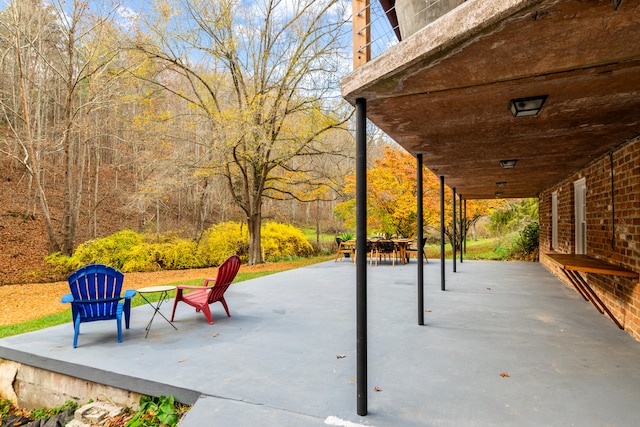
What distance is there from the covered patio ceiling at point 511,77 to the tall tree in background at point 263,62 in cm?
708

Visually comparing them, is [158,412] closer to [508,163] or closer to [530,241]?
[508,163]

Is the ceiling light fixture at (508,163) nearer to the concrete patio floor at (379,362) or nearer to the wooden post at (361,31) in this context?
the concrete patio floor at (379,362)

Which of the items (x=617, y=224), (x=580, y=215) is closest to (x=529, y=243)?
(x=580, y=215)

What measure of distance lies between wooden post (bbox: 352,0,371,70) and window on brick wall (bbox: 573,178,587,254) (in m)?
4.90

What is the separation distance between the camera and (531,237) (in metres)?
12.3

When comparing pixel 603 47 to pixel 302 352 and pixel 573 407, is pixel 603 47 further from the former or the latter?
pixel 302 352

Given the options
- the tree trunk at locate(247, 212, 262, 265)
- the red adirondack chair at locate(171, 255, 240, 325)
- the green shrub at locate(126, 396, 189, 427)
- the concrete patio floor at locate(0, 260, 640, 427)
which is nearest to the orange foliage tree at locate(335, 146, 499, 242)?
the tree trunk at locate(247, 212, 262, 265)

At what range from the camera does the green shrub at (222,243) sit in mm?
12961

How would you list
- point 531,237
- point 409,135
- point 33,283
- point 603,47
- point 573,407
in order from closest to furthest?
point 603,47 → point 573,407 → point 409,135 → point 33,283 → point 531,237

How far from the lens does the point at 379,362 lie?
119 inches

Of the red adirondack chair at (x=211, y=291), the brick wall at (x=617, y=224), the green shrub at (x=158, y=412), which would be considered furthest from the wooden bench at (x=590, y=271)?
the green shrub at (x=158, y=412)

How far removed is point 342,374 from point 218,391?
0.90 metres

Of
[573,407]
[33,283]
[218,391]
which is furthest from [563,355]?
[33,283]

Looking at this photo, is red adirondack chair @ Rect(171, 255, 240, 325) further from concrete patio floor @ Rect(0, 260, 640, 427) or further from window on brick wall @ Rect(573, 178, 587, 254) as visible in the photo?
window on brick wall @ Rect(573, 178, 587, 254)
